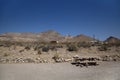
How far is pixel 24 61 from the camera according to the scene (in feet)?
55.7

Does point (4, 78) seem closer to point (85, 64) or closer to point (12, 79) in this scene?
point (12, 79)

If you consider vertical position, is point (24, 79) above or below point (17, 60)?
below

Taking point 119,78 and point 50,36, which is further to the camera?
point 50,36

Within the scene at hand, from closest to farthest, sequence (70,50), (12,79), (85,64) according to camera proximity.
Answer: (12,79), (85,64), (70,50)

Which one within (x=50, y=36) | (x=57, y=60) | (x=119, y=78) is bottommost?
(x=119, y=78)

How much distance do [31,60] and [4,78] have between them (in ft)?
23.1

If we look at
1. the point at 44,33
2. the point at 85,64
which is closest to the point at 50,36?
the point at 44,33

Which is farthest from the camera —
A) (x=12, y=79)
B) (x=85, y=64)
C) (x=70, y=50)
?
(x=70, y=50)

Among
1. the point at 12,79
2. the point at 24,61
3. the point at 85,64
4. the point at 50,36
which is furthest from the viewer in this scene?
the point at 50,36

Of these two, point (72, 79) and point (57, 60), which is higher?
point (57, 60)

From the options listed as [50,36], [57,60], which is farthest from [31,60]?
[50,36]

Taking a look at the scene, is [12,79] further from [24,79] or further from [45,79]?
[45,79]

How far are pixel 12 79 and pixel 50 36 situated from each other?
12182 cm

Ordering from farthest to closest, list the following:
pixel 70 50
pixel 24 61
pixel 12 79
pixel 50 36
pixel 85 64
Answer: pixel 50 36 → pixel 70 50 → pixel 24 61 → pixel 85 64 → pixel 12 79
